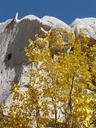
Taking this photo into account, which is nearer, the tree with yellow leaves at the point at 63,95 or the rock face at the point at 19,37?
the tree with yellow leaves at the point at 63,95

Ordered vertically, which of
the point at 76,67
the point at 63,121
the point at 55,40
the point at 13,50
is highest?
the point at 13,50

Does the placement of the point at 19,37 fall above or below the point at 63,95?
above

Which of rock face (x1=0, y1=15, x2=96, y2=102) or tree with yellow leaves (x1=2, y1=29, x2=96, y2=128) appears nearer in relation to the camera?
tree with yellow leaves (x1=2, y1=29, x2=96, y2=128)

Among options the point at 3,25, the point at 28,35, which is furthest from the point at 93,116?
the point at 3,25

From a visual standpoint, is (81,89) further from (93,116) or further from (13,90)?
(13,90)

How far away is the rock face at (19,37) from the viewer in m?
39.5

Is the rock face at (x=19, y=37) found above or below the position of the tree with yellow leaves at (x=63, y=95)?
above

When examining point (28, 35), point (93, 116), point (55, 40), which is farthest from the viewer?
point (28, 35)

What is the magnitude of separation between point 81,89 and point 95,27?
17.7m

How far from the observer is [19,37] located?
42156 mm

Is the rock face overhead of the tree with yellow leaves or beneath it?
overhead

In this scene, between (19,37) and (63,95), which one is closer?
(63,95)

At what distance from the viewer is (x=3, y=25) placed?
44469 mm

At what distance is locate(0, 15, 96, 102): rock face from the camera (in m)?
39.5
